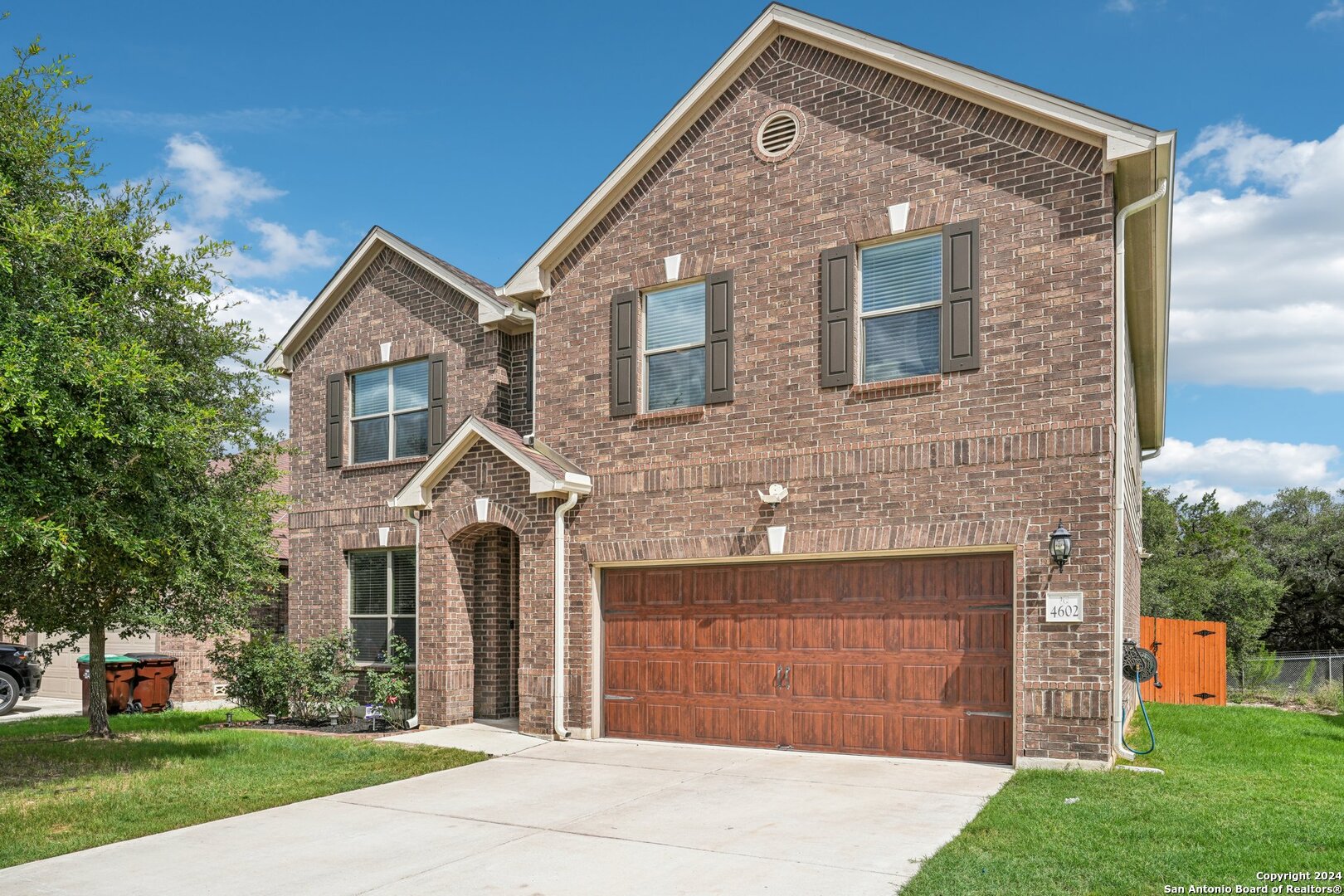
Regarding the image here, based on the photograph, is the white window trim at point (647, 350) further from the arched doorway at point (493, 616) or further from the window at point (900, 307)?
the arched doorway at point (493, 616)

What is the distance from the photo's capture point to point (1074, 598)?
33.2ft

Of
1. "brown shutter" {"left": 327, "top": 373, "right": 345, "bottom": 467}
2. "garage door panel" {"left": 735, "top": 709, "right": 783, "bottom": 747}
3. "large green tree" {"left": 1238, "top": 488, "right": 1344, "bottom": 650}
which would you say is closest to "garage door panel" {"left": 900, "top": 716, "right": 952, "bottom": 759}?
"garage door panel" {"left": 735, "top": 709, "right": 783, "bottom": 747}

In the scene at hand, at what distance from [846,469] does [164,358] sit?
26.1 ft

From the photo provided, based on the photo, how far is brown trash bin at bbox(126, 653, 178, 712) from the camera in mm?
17703

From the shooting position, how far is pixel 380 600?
16.5 metres

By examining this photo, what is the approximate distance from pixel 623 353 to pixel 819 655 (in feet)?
14.9

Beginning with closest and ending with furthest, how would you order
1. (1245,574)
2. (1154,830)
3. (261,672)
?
1. (1154,830)
2. (261,672)
3. (1245,574)

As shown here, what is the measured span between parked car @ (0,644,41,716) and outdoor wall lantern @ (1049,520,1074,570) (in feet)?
56.6

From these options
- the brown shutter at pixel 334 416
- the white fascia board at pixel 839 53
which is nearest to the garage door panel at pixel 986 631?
the white fascia board at pixel 839 53

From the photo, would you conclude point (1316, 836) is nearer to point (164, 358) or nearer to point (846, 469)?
point (846, 469)

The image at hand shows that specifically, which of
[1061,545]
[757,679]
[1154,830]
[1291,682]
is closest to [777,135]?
[1061,545]

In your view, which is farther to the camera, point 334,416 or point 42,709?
point 42,709

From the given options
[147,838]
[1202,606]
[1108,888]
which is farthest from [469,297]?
[1202,606]

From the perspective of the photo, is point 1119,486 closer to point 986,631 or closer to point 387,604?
point 986,631
